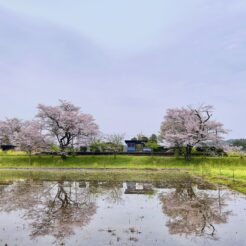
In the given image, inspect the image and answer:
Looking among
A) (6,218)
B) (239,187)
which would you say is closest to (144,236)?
(6,218)

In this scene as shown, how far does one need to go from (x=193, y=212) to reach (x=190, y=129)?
3802 cm

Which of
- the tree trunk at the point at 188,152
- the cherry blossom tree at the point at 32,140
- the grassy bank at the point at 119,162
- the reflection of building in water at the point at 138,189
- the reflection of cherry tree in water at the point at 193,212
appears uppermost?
the cherry blossom tree at the point at 32,140

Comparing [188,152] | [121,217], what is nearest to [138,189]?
[121,217]

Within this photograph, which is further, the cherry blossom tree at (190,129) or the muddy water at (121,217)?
the cherry blossom tree at (190,129)

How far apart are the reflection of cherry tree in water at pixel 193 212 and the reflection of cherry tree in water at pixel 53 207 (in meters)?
3.50

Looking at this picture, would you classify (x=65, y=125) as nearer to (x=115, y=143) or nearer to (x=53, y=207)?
(x=115, y=143)

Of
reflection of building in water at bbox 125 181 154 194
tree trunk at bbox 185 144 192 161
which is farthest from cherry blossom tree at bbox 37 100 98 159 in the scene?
reflection of building in water at bbox 125 181 154 194

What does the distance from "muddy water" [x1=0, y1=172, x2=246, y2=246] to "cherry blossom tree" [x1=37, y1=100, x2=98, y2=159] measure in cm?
3174

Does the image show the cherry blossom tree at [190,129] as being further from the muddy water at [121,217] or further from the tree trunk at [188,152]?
the muddy water at [121,217]

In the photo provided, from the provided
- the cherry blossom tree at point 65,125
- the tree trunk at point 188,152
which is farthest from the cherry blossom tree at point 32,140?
the tree trunk at point 188,152

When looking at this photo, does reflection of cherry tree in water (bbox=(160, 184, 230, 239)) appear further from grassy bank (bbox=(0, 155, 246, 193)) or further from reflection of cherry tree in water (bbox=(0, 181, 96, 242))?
grassy bank (bbox=(0, 155, 246, 193))

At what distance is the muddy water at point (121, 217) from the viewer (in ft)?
36.1

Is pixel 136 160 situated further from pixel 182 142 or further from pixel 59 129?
pixel 59 129

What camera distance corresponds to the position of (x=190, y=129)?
173 ft
